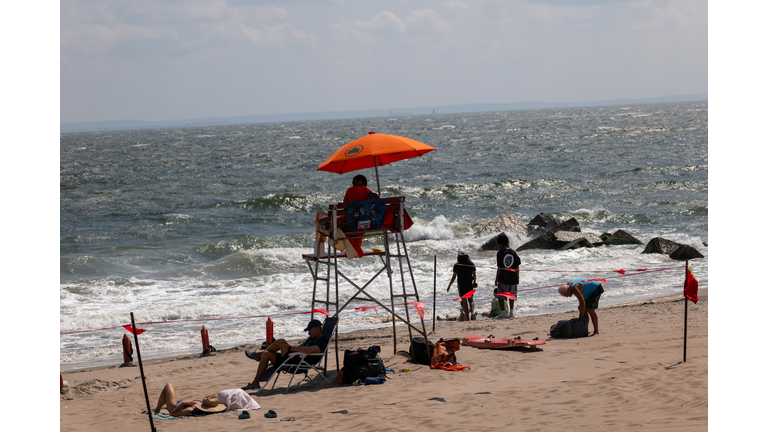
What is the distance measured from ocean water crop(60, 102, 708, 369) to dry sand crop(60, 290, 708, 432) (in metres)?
2.49

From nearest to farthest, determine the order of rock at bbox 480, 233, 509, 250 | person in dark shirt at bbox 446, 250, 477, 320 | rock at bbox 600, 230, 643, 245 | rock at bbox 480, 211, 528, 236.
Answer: person in dark shirt at bbox 446, 250, 477, 320 < rock at bbox 600, 230, 643, 245 < rock at bbox 480, 233, 509, 250 < rock at bbox 480, 211, 528, 236

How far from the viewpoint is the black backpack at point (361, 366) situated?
7.25 metres

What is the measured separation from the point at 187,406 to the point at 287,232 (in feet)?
59.5

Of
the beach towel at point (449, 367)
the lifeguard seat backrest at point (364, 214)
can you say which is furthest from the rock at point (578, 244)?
the lifeguard seat backrest at point (364, 214)

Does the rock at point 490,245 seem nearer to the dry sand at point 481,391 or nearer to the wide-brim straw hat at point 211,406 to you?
the dry sand at point 481,391

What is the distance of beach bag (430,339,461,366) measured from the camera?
25.2 feet

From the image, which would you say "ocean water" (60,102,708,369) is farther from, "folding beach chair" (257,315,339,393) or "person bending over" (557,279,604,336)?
"folding beach chair" (257,315,339,393)

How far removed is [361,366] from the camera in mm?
7293

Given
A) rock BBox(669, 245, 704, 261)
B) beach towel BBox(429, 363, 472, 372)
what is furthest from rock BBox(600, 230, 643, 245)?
beach towel BBox(429, 363, 472, 372)

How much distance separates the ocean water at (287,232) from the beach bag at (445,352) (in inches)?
156

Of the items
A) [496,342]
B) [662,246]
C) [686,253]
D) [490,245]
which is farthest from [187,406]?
[662,246]

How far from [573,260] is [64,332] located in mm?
13091

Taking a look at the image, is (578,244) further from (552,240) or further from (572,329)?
(572,329)

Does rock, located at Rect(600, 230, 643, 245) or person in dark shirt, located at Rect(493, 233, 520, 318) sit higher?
person in dark shirt, located at Rect(493, 233, 520, 318)
